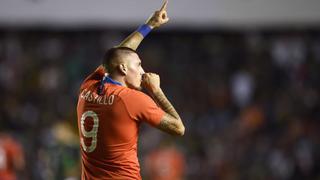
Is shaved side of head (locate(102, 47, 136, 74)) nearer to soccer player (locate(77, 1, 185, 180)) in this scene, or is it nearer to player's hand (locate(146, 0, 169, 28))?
soccer player (locate(77, 1, 185, 180))

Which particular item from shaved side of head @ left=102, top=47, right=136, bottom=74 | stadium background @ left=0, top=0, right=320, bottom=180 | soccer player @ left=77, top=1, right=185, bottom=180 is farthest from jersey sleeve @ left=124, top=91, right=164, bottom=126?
stadium background @ left=0, top=0, right=320, bottom=180

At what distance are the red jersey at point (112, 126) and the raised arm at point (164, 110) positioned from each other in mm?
46

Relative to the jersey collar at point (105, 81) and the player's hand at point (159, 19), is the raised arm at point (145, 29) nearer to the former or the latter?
the player's hand at point (159, 19)

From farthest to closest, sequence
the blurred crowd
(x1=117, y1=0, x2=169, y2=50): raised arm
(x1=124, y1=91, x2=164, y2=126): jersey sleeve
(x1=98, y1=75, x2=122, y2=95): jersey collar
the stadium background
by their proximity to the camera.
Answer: the stadium background, the blurred crowd, (x1=117, y1=0, x2=169, y2=50): raised arm, (x1=98, y1=75, x2=122, y2=95): jersey collar, (x1=124, y1=91, x2=164, y2=126): jersey sleeve

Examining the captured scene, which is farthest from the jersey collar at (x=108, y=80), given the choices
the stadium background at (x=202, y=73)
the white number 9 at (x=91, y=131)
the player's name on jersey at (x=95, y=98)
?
the stadium background at (x=202, y=73)

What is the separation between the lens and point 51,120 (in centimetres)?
1430

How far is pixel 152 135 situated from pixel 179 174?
236 centimetres

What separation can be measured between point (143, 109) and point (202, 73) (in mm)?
9778

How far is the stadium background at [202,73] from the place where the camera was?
522 inches

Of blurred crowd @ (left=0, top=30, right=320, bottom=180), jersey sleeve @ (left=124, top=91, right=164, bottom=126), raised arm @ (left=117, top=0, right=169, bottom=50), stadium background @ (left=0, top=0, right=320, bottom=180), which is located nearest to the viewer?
jersey sleeve @ (left=124, top=91, right=164, bottom=126)

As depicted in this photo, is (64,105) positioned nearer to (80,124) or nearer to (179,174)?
(179,174)

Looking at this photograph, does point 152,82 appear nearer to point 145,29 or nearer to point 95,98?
point 95,98

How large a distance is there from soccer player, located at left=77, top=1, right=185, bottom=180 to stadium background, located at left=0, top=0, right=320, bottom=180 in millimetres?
6958

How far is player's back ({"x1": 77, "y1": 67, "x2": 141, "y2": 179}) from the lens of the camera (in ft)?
17.9
